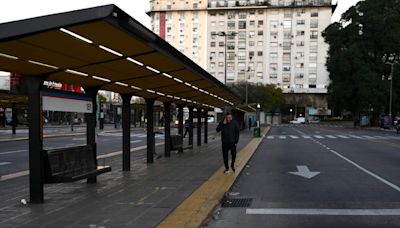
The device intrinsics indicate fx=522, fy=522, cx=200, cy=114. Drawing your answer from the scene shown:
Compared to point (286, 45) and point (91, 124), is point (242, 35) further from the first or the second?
point (91, 124)

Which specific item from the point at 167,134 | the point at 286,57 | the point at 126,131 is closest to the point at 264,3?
the point at 286,57

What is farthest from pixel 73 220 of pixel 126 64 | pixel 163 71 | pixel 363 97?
pixel 363 97

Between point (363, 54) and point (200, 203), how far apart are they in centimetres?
6603

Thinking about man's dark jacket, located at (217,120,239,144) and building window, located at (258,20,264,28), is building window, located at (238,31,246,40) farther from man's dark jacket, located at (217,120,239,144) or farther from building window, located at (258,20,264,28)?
man's dark jacket, located at (217,120,239,144)

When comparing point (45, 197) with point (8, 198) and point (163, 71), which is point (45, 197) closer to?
point (8, 198)

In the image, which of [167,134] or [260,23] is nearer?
[167,134]

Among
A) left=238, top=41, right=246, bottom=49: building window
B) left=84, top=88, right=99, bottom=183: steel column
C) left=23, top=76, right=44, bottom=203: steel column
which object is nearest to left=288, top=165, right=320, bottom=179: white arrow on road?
left=84, top=88, right=99, bottom=183: steel column

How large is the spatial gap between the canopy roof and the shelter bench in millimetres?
1408

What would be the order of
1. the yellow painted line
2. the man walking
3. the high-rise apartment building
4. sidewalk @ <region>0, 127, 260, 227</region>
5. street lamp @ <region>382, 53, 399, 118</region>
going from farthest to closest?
the high-rise apartment building
street lamp @ <region>382, 53, 399, 118</region>
the man walking
sidewalk @ <region>0, 127, 260, 227</region>
the yellow painted line

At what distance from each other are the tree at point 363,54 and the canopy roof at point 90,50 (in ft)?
196

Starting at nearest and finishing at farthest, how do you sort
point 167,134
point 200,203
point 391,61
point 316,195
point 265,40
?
point 200,203, point 316,195, point 167,134, point 391,61, point 265,40

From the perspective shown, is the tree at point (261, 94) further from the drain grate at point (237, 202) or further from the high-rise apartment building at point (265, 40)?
the drain grate at point (237, 202)

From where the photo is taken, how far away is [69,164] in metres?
10.2

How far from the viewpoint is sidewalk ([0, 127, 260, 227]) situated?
299 inches
